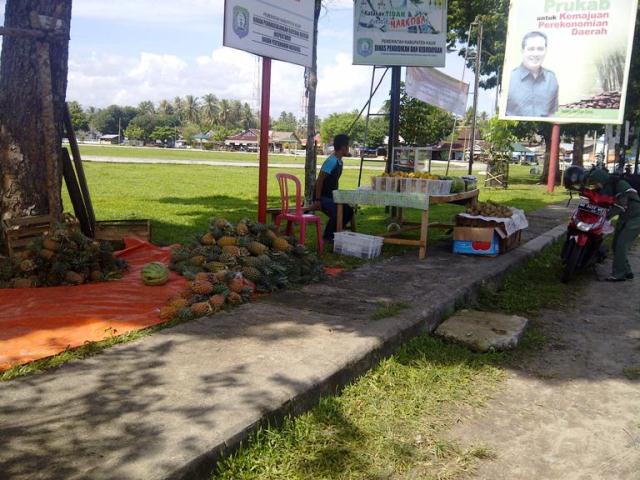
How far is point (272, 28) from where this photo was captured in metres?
6.64

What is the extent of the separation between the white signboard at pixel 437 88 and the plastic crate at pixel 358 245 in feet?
17.1

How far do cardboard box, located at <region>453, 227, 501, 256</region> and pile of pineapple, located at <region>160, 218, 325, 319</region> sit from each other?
2.64 m

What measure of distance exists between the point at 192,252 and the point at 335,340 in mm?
2324

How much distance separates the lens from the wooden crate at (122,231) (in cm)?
745

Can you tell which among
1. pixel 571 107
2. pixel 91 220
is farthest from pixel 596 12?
pixel 91 220

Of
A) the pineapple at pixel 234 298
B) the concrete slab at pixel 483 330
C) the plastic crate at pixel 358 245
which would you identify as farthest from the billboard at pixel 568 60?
the pineapple at pixel 234 298

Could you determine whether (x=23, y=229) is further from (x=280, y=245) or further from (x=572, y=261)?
(x=572, y=261)

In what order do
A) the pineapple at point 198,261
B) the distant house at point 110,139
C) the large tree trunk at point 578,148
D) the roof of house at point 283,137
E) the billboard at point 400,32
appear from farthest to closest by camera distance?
the roof of house at point 283,137, the distant house at point 110,139, the large tree trunk at point 578,148, the billboard at point 400,32, the pineapple at point 198,261

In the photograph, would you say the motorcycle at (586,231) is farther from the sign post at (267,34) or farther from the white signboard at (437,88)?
the white signboard at (437,88)

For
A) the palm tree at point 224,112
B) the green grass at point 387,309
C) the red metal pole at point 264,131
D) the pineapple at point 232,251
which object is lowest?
the green grass at point 387,309

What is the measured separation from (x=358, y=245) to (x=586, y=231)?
2723 mm

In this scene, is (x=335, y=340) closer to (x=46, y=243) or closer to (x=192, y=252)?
(x=192, y=252)

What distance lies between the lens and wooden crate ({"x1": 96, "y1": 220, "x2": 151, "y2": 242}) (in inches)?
293

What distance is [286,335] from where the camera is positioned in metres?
4.23
